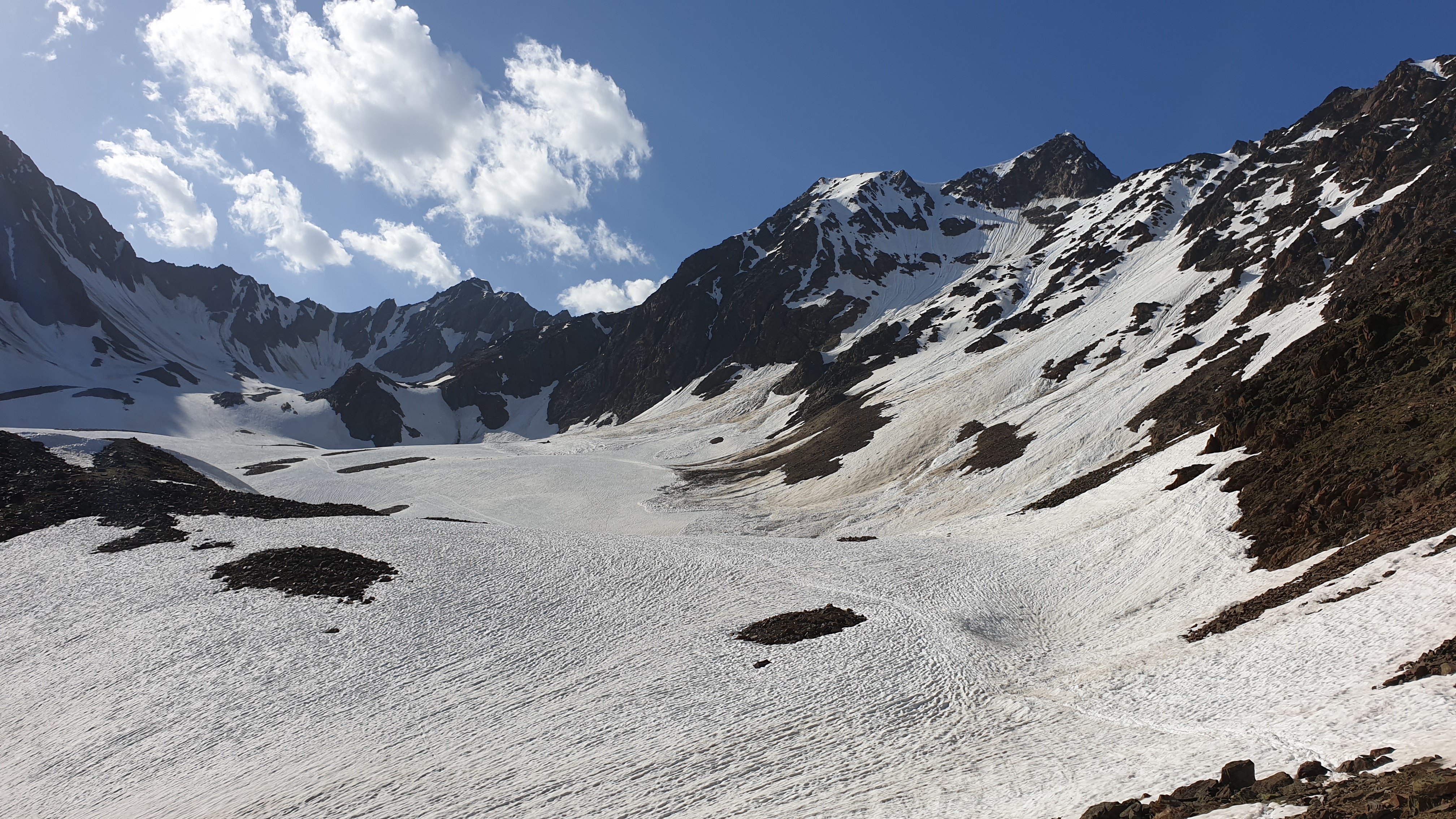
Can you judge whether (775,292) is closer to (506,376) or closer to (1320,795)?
(506,376)

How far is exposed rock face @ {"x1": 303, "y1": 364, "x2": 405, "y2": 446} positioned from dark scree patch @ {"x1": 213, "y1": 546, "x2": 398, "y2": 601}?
148796mm

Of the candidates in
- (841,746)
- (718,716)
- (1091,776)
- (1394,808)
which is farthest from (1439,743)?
(718,716)

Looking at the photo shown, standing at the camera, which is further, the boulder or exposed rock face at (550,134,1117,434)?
exposed rock face at (550,134,1117,434)

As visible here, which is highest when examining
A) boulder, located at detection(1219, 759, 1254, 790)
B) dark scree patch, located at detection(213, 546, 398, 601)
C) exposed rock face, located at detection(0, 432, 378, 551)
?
exposed rock face, located at detection(0, 432, 378, 551)

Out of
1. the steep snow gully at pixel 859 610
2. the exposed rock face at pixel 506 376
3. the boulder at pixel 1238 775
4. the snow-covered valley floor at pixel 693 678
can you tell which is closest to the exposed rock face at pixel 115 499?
the steep snow gully at pixel 859 610

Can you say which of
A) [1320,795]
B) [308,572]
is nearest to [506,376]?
[308,572]

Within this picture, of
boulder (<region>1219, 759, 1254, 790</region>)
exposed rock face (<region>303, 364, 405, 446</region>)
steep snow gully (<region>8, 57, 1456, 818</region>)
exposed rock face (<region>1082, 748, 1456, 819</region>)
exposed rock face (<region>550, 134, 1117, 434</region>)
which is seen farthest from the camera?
exposed rock face (<region>303, 364, 405, 446</region>)

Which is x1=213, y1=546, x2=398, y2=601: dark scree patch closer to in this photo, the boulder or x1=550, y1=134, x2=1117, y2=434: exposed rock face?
the boulder

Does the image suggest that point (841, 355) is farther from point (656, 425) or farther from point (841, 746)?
point (841, 746)

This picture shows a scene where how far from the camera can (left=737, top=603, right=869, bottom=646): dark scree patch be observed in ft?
74.8

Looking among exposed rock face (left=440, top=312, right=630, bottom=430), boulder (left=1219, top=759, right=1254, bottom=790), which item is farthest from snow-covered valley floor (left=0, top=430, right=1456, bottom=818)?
exposed rock face (left=440, top=312, right=630, bottom=430)

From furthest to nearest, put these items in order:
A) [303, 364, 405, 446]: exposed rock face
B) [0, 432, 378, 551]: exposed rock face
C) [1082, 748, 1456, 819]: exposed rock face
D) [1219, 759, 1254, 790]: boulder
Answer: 1. [303, 364, 405, 446]: exposed rock face
2. [0, 432, 378, 551]: exposed rock face
3. [1219, 759, 1254, 790]: boulder
4. [1082, 748, 1456, 819]: exposed rock face

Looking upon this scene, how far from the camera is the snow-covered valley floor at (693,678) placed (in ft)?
43.9

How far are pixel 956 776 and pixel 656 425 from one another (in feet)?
362
